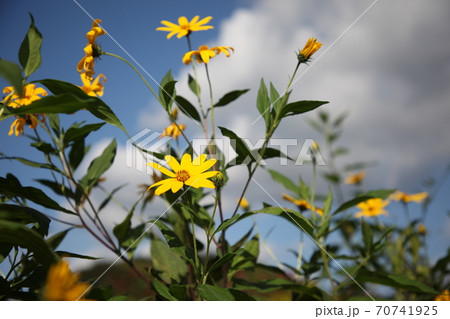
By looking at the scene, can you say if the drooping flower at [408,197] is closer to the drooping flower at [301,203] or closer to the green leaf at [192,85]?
the drooping flower at [301,203]

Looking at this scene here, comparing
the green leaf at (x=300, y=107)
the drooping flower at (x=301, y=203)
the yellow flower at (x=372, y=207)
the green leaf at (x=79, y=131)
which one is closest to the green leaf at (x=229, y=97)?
the green leaf at (x=300, y=107)

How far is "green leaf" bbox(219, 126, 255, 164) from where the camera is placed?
1.78 ft

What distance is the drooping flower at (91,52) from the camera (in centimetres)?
64

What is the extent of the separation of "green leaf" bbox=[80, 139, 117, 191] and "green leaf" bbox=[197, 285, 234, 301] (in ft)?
1.39

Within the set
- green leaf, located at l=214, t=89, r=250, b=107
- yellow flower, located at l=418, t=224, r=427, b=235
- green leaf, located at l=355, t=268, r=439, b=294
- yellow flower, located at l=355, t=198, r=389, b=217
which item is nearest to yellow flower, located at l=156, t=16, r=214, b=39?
green leaf, located at l=214, t=89, r=250, b=107

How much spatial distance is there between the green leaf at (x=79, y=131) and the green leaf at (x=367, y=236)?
64 centimetres

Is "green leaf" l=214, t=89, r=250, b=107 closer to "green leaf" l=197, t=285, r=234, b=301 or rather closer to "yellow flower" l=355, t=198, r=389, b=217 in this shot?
"green leaf" l=197, t=285, r=234, b=301

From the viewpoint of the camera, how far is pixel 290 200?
3.32 feet

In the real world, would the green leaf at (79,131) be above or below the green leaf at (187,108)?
below

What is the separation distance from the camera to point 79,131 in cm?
69

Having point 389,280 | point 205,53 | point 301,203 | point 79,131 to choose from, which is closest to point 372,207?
point 301,203

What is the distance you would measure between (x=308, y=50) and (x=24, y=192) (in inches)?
22.4

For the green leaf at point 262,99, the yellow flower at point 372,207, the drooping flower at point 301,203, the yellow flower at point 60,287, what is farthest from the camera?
the yellow flower at point 372,207

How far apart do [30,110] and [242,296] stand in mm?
419
